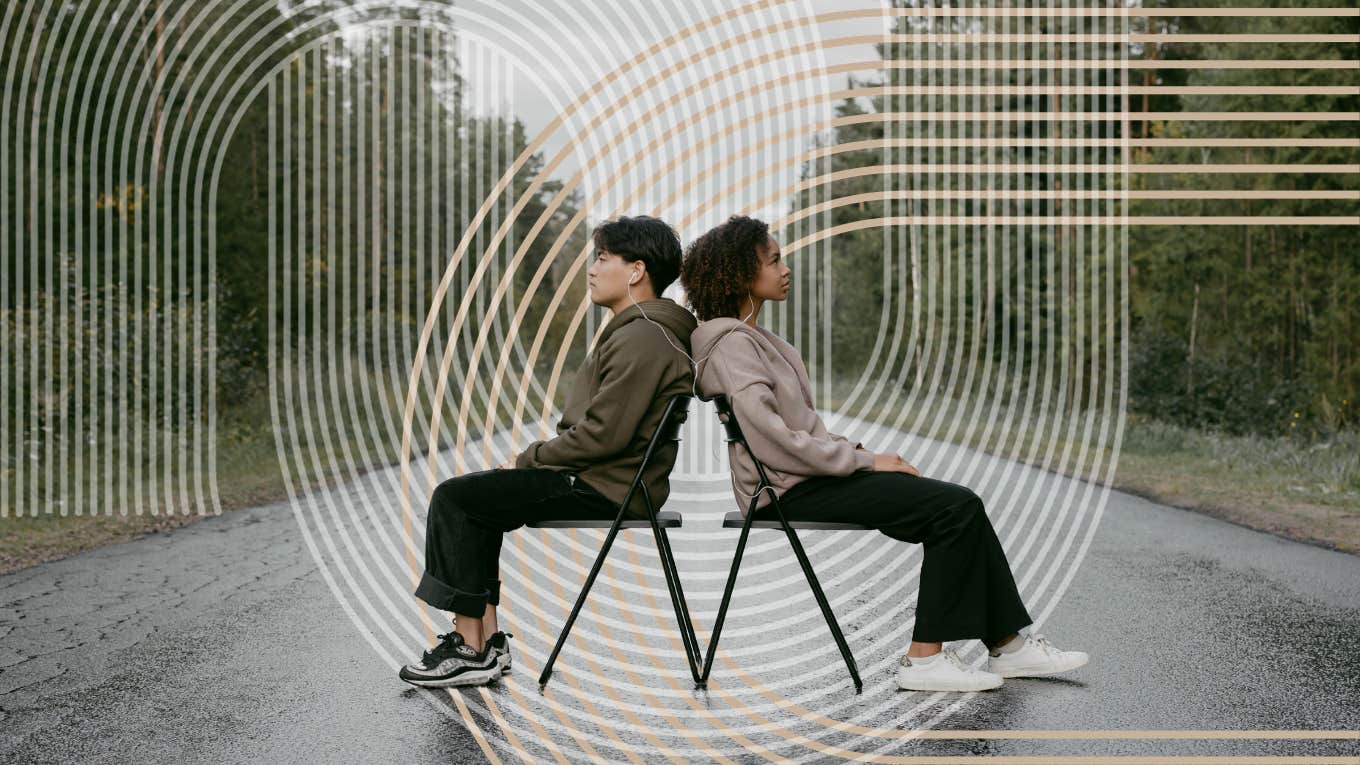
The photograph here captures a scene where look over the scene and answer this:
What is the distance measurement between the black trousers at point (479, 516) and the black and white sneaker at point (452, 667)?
0.15 meters

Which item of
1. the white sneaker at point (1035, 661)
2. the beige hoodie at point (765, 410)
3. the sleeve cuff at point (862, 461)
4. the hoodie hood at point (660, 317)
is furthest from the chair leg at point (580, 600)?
the white sneaker at point (1035, 661)

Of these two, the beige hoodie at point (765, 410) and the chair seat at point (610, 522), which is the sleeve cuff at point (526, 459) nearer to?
the chair seat at point (610, 522)

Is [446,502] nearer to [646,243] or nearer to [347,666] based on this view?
[347,666]

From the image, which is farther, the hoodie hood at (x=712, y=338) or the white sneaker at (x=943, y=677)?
the hoodie hood at (x=712, y=338)

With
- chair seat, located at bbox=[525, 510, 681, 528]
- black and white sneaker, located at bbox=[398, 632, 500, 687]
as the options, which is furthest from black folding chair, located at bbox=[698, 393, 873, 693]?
black and white sneaker, located at bbox=[398, 632, 500, 687]

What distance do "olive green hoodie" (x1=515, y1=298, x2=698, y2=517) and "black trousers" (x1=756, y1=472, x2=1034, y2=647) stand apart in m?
0.56

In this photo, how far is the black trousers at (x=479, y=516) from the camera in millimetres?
4695

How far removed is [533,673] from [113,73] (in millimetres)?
23008

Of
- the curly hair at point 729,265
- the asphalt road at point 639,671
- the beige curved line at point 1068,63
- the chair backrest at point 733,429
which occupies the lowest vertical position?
the asphalt road at point 639,671

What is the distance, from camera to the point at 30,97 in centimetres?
2034

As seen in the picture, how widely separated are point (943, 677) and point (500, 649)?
5.45 ft

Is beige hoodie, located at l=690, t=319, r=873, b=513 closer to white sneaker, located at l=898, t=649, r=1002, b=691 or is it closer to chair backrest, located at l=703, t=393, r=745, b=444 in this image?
chair backrest, located at l=703, t=393, r=745, b=444

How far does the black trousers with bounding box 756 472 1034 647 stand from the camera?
15.0ft
